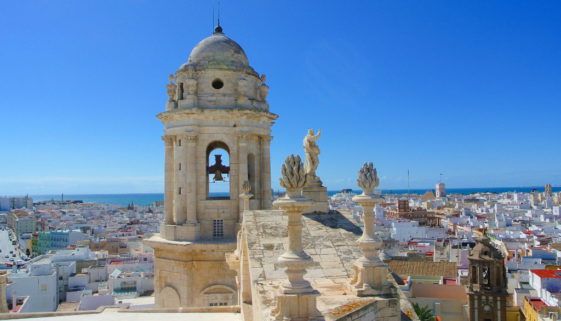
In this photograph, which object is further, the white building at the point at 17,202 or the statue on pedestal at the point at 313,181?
the white building at the point at 17,202

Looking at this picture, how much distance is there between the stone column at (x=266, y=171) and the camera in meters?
16.7

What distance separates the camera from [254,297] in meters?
7.57

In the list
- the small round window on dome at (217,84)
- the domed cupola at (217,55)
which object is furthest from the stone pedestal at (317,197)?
the domed cupola at (217,55)

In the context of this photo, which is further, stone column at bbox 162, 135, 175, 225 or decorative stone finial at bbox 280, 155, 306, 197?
stone column at bbox 162, 135, 175, 225

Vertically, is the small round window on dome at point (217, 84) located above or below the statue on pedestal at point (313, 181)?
above

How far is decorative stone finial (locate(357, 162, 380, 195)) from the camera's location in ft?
26.3

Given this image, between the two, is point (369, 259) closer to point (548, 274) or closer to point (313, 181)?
Answer: point (313, 181)

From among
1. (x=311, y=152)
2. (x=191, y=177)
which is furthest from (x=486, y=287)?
(x=311, y=152)

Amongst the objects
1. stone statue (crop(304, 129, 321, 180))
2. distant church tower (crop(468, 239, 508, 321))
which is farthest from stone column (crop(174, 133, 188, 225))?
distant church tower (crop(468, 239, 508, 321))

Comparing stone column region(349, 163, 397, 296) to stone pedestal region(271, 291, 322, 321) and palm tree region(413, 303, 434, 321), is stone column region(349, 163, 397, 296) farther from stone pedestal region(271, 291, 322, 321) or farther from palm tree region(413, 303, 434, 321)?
palm tree region(413, 303, 434, 321)

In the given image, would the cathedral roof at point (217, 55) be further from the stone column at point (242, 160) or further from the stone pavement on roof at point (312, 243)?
the stone pavement on roof at point (312, 243)

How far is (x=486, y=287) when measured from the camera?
2814 cm

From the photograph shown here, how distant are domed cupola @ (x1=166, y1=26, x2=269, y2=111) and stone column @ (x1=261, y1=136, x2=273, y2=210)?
1167 mm

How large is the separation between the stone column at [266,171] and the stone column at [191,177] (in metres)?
2.23
